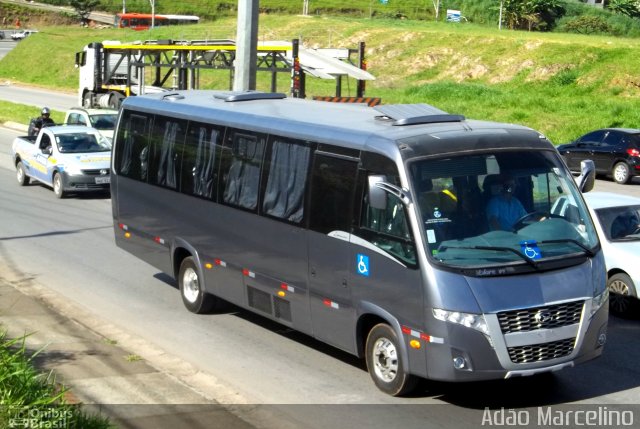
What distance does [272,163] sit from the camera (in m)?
11.6

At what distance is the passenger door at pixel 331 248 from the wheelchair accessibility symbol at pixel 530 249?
5.91 ft

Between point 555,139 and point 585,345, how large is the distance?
2955cm

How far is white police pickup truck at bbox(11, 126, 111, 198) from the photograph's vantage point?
23.3m

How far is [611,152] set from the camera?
2983 centimetres

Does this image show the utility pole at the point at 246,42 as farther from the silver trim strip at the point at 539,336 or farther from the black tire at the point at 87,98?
the black tire at the point at 87,98

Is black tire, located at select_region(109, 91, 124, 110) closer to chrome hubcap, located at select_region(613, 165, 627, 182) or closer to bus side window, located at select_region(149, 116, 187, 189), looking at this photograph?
chrome hubcap, located at select_region(613, 165, 627, 182)

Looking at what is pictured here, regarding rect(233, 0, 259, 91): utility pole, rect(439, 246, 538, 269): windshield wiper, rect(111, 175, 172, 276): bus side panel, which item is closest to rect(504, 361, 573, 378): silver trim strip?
rect(439, 246, 538, 269): windshield wiper

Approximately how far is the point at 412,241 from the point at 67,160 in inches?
632

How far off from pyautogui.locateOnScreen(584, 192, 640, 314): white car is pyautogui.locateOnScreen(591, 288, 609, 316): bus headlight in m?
3.11

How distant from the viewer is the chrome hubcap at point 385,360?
375 inches

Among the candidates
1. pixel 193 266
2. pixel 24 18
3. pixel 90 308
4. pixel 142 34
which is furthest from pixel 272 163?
pixel 24 18

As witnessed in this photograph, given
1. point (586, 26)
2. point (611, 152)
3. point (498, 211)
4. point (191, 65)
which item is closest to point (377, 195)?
point (498, 211)

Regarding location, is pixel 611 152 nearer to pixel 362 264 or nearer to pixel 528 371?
pixel 362 264

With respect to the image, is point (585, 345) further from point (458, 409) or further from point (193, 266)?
point (193, 266)
